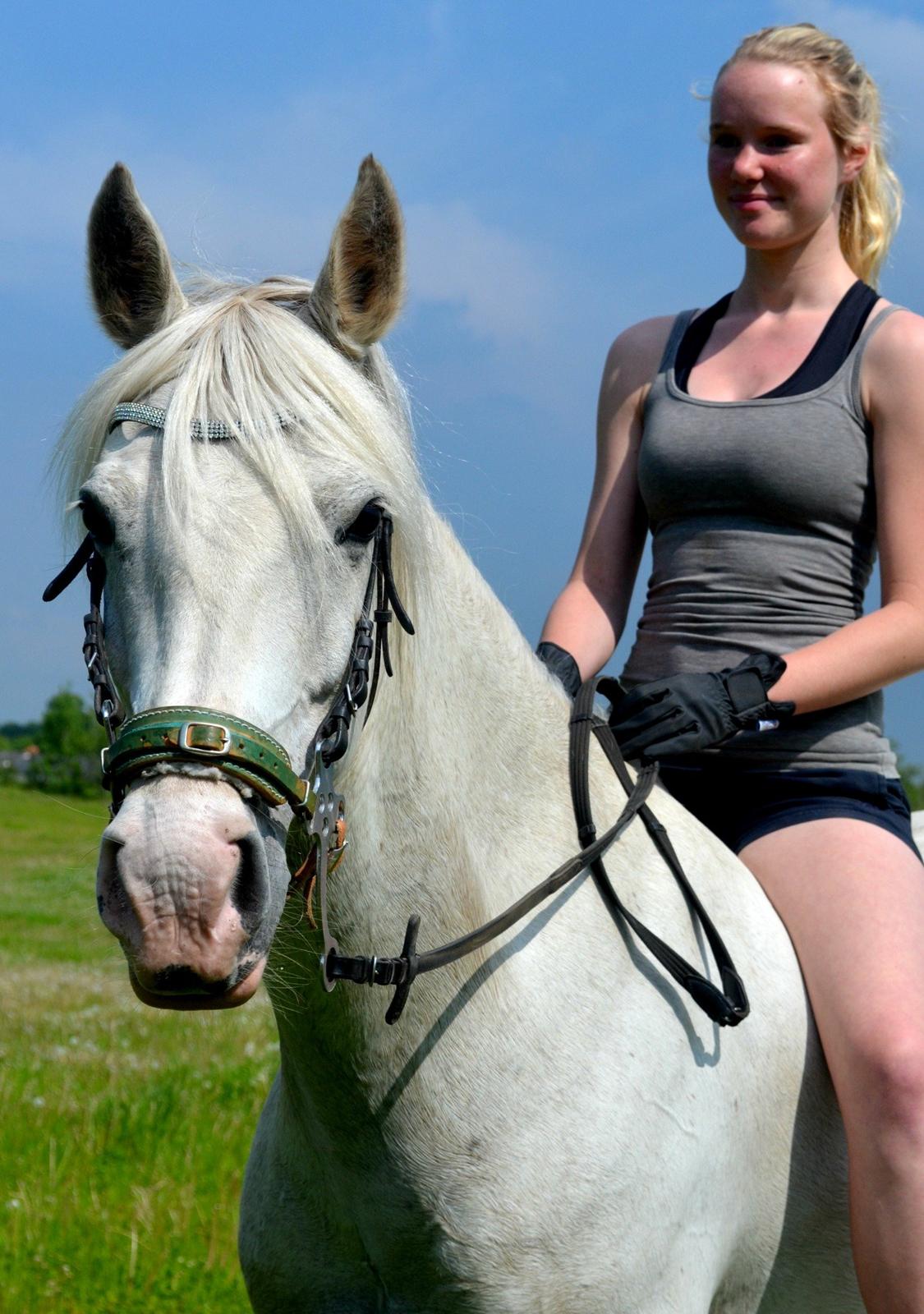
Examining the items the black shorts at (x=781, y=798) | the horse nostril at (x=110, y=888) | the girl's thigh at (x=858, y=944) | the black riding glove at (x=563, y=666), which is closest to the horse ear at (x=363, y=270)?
the black riding glove at (x=563, y=666)

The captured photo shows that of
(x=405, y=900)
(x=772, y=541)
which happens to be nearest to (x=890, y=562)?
(x=772, y=541)

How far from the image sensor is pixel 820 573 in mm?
3244

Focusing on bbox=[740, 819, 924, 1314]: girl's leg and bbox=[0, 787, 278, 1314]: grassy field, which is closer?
bbox=[740, 819, 924, 1314]: girl's leg

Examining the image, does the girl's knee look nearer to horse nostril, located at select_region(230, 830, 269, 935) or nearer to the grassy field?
horse nostril, located at select_region(230, 830, 269, 935)

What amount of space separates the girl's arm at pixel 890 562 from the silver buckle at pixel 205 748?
144 cm

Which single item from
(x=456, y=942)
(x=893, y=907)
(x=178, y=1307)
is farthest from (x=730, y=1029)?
(x=178, y=1307)

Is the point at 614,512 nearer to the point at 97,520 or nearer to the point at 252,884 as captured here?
the point at 97,520

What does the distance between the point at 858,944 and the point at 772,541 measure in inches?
38.8

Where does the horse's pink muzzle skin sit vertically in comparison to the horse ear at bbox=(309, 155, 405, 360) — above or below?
below

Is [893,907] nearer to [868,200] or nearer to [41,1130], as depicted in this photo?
[868,200]

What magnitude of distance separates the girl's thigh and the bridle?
0.25 meters

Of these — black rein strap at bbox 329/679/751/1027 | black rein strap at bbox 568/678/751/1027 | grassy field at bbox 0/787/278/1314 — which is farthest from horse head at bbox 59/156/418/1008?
black rein strap at bbox 568/678/751/1027

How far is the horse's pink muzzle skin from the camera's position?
6.47ft

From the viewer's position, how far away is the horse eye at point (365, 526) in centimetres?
240
